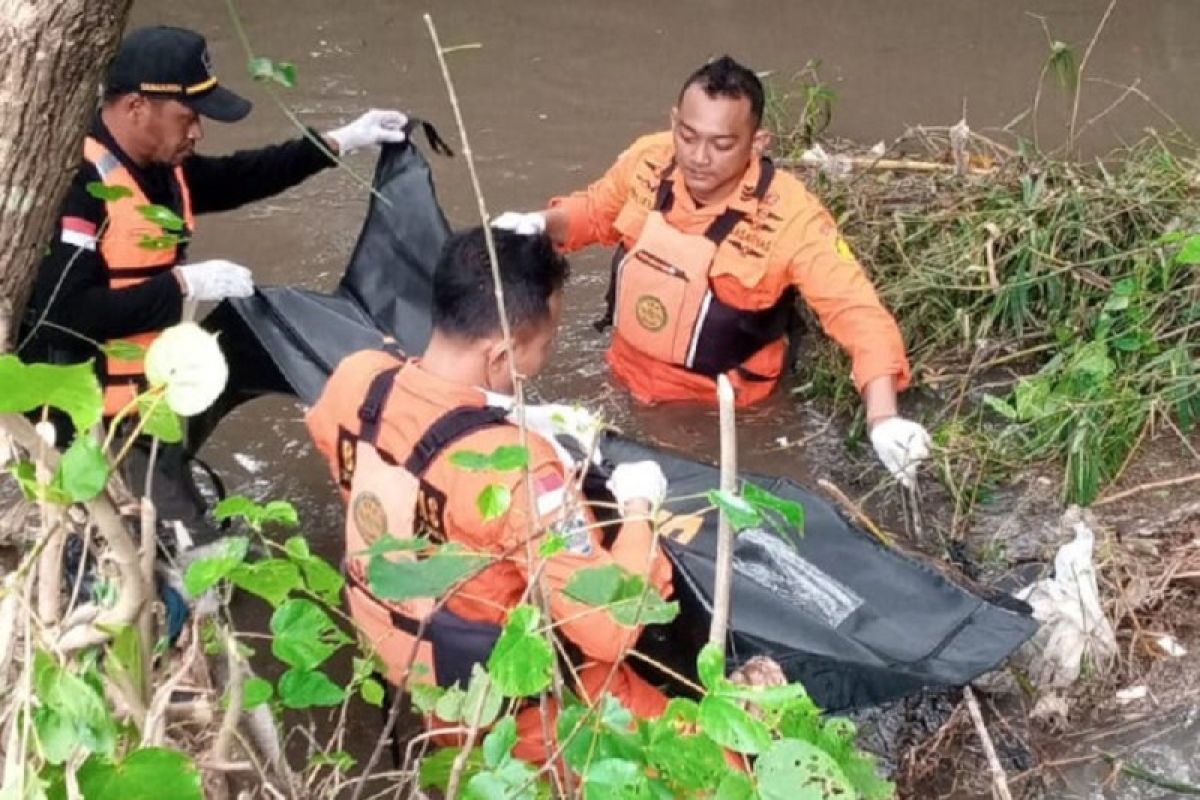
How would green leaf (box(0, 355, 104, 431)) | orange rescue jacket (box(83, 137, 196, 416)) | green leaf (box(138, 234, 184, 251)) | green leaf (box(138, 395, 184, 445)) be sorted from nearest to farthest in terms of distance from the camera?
1. green leaf (box(0, 355, 104, 431))
2. green leaf (box(138, 395, 184, 445))
3. green leaf (box(138, 234, 184, 251))
4. orange rescue jacket (box(83, 137, 196, 416))

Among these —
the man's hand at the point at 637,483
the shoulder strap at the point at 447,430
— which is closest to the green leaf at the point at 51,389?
the shoulder strap at the point at 447,430

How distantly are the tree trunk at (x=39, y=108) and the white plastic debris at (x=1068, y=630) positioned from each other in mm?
2111

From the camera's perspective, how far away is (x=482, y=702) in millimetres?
1680

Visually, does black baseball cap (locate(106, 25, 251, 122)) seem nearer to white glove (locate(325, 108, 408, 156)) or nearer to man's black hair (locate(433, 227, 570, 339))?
white glove (locate(325, 108, 408, 156))

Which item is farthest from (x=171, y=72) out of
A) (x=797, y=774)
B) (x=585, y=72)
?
(x=585, y=72)

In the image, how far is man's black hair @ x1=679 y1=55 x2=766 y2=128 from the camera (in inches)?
138

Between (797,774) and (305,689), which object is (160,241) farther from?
(797,774)

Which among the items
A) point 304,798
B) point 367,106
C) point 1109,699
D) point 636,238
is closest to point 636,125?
point 367,106

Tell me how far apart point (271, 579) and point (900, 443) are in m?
1.88

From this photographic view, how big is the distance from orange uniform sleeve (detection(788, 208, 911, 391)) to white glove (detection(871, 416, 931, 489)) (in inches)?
5.9

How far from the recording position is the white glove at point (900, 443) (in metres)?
3.20

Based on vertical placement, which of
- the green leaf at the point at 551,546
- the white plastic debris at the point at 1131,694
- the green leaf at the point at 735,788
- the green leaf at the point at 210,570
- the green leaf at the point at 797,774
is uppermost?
the green leaf at the point at 551,546

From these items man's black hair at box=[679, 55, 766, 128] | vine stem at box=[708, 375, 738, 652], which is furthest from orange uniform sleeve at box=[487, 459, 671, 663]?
man's black hair at box=[679, 55, 766, 128]

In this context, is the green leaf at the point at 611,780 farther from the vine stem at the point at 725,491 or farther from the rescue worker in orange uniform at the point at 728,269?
the rescue worker in orange uniform at the point at 728,269
